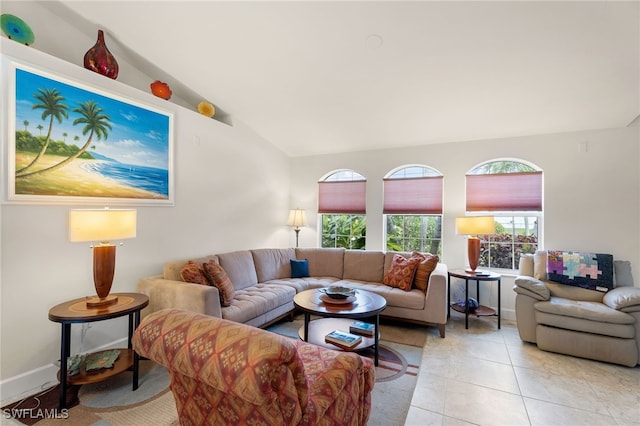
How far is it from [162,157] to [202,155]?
559 mm

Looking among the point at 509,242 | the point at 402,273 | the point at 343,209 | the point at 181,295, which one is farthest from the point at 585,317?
the point at 181,295

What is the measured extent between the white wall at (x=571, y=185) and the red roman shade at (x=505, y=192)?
0.35ft

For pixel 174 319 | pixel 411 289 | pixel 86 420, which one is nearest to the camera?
pixel 174 319

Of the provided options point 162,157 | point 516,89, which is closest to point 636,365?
point 516,89

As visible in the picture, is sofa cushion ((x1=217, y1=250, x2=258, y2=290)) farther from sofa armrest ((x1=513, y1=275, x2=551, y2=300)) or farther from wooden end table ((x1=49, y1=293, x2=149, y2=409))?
sofa armrest ((x1=513, y1=275, x2=551, y2=300))

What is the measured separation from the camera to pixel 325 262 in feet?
14.8

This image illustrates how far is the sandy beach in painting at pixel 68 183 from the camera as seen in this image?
7.36 ft

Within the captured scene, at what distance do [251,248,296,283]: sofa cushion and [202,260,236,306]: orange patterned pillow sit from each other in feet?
3.52

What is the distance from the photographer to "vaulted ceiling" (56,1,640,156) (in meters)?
2.28

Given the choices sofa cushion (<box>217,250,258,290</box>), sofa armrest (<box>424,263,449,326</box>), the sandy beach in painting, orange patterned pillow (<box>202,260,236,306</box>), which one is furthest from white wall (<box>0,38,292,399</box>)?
sofa armrest (<box>424,263,449,326</box>)

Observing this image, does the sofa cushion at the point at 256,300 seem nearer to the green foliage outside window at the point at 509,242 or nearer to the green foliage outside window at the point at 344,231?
the green foliage outside window at the point at 344,231

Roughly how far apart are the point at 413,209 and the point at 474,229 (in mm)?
1058

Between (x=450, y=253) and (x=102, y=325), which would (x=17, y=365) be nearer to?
(x=102, y=325)

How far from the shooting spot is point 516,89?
118 inches
